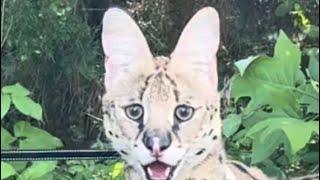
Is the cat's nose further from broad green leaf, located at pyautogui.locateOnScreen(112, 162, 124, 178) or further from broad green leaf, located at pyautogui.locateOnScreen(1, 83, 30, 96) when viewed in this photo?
broad green leaf, located at pyautogui.locateOnScreen(1, 83, 30, 96)

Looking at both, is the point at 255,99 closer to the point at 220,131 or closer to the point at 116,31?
the point at 220,131

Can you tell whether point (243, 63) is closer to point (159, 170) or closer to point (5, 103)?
point (159, 170)

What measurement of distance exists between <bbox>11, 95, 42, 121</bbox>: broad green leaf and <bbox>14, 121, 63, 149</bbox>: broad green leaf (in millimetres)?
38

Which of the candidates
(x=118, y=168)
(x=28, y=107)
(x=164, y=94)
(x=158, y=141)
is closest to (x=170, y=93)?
(x=164, y=94)

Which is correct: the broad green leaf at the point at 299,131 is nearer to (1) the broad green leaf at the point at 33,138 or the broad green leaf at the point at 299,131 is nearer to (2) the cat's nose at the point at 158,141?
(2) the cat's nose at the point at 158,141

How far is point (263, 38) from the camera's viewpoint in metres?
2.32

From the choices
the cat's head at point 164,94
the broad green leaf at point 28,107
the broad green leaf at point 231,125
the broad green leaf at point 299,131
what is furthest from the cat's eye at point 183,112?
the broad green leaf at point 28,107

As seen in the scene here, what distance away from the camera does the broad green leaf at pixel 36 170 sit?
227cm

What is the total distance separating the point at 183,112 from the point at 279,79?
0.22 meters

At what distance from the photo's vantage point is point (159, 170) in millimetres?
2154

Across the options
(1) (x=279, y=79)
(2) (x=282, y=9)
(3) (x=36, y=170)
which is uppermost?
(2) (x=282, y=9)

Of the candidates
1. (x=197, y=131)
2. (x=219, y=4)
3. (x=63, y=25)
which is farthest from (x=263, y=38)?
(x=63, y=25)

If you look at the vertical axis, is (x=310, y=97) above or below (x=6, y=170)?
above

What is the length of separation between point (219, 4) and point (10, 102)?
52cm
